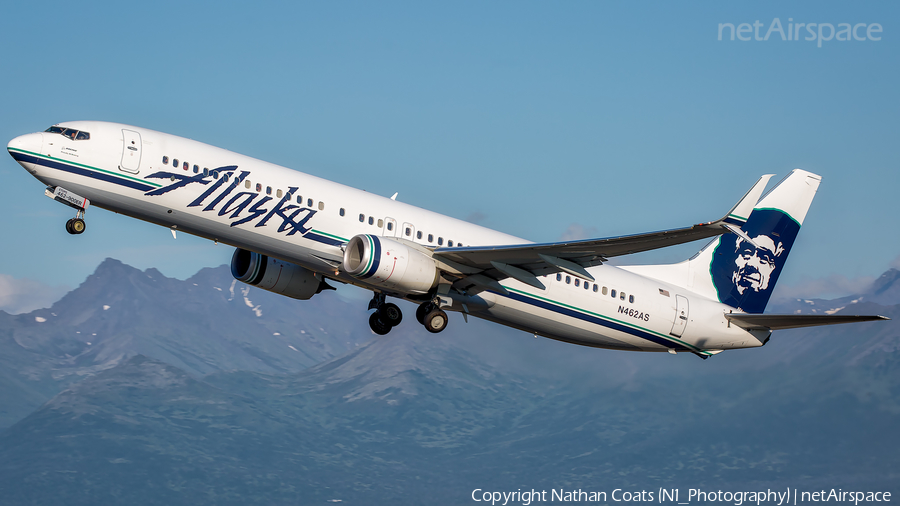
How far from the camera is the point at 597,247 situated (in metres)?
30.1

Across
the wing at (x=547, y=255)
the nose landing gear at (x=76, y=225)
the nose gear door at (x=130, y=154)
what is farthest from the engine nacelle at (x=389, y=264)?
the nose landing gear at (x=76, y=225)

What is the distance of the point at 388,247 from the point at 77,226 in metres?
10.6

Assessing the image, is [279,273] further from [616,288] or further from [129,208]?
[616,288]

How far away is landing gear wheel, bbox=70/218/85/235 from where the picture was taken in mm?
30500

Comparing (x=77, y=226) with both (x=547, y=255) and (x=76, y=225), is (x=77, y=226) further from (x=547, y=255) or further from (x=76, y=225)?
(x=547, y=255)

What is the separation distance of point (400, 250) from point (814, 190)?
2236 cm

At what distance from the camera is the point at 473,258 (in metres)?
32.5

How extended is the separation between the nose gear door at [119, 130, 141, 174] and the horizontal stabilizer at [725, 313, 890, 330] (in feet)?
81.7

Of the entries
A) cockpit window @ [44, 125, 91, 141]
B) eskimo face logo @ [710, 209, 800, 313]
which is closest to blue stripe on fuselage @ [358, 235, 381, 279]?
cockpit window @ [44, 125, 91, 141]

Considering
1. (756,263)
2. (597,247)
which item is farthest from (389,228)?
(756,263)

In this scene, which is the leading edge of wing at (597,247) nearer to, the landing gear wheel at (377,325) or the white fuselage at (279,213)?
the white fuselage at (279,213)

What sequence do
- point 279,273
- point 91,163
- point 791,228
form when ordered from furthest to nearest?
1. point 791,228
2. point 279,273
3. point 91,163

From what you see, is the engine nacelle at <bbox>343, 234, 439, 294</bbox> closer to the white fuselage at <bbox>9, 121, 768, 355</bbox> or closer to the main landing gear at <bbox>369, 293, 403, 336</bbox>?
the white fuselage at <bbox>9, 121, 768, 355</bbox>

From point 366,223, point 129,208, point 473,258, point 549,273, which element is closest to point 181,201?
point 129,208
